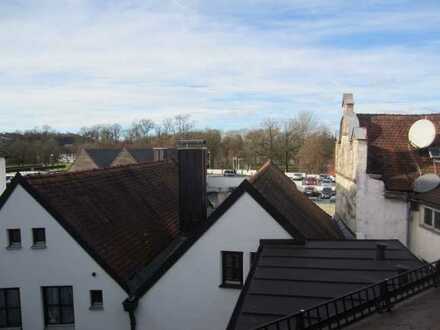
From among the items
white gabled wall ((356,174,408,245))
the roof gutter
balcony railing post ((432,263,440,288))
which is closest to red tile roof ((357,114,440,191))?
white gabled wall ((356,174,408,245))

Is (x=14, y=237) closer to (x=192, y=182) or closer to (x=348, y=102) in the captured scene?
(x=192, y=182)

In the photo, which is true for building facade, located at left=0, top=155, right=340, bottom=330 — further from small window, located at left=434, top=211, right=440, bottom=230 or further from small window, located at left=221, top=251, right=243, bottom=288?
small window, located at left=434, top=211, right=440, bottom=230

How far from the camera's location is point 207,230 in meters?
10.8

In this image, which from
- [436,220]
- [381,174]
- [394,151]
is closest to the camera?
[436,220]

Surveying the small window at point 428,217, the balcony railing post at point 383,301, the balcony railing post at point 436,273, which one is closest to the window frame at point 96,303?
the balcony railing post at point 383,301

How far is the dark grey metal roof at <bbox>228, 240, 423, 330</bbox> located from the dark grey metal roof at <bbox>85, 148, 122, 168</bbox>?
46861 millimetres

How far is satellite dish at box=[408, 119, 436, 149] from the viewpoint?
50.3ft

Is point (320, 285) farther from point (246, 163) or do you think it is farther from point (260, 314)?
point (246, 163)

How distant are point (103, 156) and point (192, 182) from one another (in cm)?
4565

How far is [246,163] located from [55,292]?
205 ft

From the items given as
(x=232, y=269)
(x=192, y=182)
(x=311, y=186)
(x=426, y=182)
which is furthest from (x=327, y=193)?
→ (x=232, y=269)

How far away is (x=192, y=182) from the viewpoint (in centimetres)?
1239

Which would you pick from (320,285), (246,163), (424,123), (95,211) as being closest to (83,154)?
(246,163)

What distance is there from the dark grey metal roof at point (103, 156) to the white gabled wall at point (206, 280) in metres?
44.6
